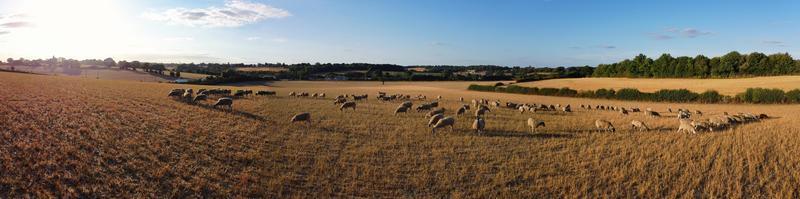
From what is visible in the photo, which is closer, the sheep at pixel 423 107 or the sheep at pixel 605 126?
the sheep at pixel 605 126

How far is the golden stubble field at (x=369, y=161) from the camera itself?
11656mm

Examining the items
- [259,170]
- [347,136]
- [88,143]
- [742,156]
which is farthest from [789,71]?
[88,143]

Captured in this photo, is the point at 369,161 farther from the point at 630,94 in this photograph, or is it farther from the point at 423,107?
the point at 630,94

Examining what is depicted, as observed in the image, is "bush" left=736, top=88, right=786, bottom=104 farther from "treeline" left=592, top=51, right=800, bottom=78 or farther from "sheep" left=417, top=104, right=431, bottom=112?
"sheep" left=417, top=104, right=431, bottom=112

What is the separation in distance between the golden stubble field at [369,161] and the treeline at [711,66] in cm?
6299

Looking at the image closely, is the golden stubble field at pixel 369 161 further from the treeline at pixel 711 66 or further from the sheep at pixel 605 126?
the treeline at pixel 711 66

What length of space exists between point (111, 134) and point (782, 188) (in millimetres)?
22138

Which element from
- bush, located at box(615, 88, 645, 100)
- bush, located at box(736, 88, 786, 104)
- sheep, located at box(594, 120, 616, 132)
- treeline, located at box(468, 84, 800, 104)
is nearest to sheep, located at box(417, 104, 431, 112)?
sheep, located at box(594, 120, 616, 132)

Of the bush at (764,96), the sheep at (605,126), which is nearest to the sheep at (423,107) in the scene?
the sheep at (605,126)

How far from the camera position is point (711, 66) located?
7644cm

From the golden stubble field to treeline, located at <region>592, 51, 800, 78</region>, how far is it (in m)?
63.0

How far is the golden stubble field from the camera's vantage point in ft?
38.2

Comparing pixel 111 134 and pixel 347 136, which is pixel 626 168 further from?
pixel 111 134

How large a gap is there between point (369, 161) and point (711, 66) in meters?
83.5
